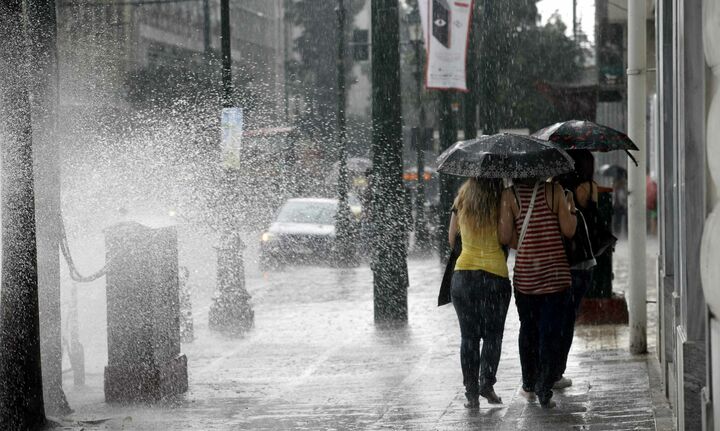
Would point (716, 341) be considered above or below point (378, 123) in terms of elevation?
below

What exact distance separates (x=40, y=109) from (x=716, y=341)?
19.0 feet

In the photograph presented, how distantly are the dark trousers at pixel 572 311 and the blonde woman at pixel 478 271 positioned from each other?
448 mm

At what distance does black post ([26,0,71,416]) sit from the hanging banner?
23.3 ft

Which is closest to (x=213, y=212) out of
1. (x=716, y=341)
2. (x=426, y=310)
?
(x=426, y=310)

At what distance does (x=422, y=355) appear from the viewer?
11.2 meters

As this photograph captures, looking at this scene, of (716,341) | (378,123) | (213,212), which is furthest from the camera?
(213,212)

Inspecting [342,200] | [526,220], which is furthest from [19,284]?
[342,200]

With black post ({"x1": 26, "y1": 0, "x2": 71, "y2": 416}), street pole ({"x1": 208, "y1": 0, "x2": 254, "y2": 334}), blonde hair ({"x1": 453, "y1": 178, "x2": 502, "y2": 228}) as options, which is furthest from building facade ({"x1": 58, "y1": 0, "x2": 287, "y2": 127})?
blonde hair ({"x1": 453, "y1": 178, "x2": 502, "y2": 228})

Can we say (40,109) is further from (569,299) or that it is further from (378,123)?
(378,123)

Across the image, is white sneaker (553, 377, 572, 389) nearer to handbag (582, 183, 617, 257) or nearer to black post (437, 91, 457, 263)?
handbag (582, 183, 617, 257)

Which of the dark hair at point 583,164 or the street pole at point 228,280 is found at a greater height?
the dark hair at point 583,164

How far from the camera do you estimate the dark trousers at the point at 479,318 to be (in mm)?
7879

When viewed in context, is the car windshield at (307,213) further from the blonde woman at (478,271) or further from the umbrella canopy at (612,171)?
the blonde woman at (478,271)

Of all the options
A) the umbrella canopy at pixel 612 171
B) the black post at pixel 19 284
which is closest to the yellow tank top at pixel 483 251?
the black post at pixel 19 284
